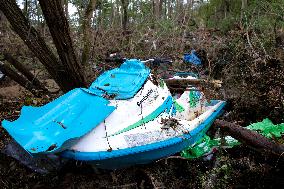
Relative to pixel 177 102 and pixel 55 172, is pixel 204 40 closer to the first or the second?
pixel 177 102

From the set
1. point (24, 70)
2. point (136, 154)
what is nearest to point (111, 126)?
point (136, 154)

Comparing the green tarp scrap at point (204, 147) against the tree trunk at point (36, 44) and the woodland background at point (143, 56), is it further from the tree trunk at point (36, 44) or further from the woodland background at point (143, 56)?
the tree trunk at point (36, 44)

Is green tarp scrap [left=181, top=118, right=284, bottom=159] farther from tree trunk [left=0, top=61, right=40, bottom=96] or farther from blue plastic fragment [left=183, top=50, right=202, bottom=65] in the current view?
blue plastic fragment [left=183, top=50, right=202, bottom=65]

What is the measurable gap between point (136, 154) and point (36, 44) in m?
2.42

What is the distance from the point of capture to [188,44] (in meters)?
10.1

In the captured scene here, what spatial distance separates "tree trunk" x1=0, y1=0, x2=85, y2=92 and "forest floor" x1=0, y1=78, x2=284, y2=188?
1.52m

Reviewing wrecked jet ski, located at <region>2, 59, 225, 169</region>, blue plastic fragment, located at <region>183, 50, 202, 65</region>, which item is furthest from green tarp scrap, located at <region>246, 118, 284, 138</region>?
blue plastic fragment, located at <region>183, 50, 202, 65</region>

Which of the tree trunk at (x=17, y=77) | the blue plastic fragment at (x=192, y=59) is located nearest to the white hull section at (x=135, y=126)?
the tree trunk at (x=17, y=77)

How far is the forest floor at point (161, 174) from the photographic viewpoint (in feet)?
12.0

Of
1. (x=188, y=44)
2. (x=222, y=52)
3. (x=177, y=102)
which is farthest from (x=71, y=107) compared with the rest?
(x=188, y=44)

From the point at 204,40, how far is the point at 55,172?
7095 mm

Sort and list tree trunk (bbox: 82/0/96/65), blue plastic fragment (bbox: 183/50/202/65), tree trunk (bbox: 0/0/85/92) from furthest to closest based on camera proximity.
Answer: blue plastic fragment (bbox: 183/50/202/65) < tree trunk (bbox: 82/0/96/65) < tree trunk (bbox: 0/0/85/92)

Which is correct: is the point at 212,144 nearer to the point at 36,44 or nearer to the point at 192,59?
the point at 36,44

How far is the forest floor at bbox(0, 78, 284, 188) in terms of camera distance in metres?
3.65
